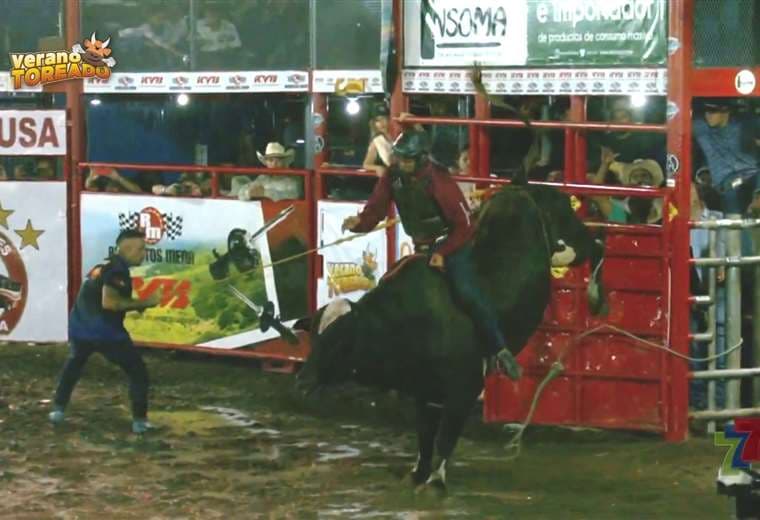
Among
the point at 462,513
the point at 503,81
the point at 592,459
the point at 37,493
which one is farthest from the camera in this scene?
the point at 503,81

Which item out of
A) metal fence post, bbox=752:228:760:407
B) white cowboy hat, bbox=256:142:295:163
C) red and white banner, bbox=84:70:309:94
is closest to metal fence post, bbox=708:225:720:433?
metal fence post, bbox=752:228:760:407

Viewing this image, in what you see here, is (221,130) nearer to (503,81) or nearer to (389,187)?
(503,81)

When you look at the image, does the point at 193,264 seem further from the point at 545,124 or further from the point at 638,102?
the point at 638,102

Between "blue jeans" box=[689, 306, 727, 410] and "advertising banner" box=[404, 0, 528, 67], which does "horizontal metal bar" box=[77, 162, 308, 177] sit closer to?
"advertising banner" box=[404, 0, 528, 67]

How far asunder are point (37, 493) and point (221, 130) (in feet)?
20.5

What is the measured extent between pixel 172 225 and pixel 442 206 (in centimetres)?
494

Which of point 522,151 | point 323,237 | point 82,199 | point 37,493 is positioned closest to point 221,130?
point 82,199

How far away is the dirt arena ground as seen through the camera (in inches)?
362

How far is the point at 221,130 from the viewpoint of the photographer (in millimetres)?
15320

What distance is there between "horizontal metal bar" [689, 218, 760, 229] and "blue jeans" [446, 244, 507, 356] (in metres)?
1.62

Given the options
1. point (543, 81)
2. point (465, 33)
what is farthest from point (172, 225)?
point (543, 81)

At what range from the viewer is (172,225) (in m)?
14.1

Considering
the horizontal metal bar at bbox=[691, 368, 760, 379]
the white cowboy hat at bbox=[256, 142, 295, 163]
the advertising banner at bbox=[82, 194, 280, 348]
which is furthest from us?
the white cowboy hat at bbox=[256, 142, 295, 163]

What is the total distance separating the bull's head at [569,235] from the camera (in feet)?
35.0
